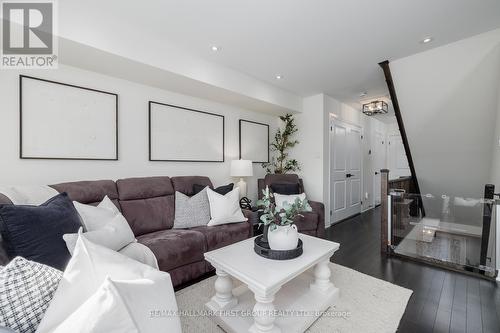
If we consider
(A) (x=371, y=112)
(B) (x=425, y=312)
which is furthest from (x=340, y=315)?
(A) (x=371, y=112)

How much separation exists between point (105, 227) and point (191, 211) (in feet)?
3.20

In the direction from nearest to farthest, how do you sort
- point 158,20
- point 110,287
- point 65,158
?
point 110,287, point 158,20, point 65,158

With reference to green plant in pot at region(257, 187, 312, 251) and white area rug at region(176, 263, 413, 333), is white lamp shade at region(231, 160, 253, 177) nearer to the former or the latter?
white area rug at region(176, 263, 413, 333)

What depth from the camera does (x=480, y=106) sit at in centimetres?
260

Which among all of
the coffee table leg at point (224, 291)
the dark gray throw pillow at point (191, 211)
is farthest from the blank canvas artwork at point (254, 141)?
the coffee table leg at point (224, 291)

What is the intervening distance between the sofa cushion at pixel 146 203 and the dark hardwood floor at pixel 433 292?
2099 millimetres

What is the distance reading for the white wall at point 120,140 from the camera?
1.96m

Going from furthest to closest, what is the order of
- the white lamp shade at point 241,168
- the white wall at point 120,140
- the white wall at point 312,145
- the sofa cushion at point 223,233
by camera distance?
the white wall at point 312,145 → the white lamp shade at point 241,168 → the sofa cushion at point 223,233 → the white wall at point 120,140

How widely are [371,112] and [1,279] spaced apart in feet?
15.9

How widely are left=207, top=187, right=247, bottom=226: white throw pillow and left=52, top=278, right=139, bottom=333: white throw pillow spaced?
1.90m

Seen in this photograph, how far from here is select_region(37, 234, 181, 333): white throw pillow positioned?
0.68 metres

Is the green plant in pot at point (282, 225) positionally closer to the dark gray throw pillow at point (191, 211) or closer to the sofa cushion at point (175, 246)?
the sofa cushion at point (175, 246)

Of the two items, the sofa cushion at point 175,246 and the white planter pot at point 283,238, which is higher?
the white planter pot at point 283,238

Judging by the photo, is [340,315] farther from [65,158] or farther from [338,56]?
[65,158]
